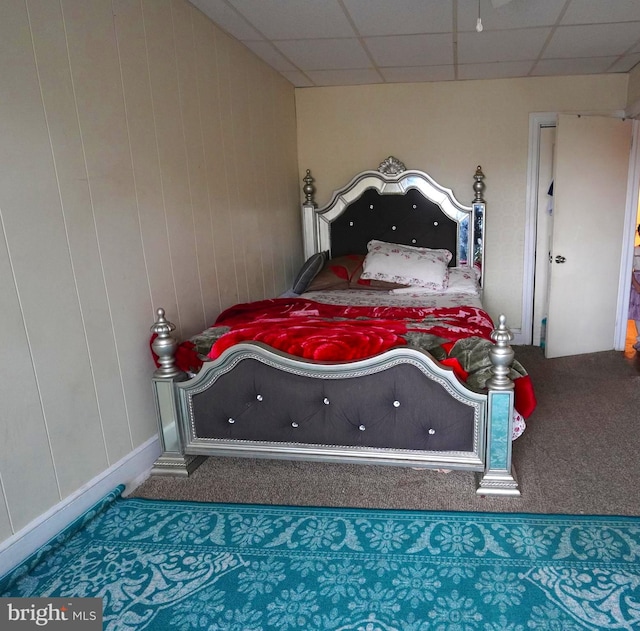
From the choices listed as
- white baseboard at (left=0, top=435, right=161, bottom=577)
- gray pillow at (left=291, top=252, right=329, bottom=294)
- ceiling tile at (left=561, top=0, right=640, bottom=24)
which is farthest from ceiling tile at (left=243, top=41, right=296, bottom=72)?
white baseboard at (left=0, top=435, right=161, bottom=577)

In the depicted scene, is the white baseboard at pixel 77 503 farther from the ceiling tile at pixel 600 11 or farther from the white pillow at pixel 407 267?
the ceiling tile at pixel 600 11

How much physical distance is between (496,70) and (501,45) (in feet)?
1.94

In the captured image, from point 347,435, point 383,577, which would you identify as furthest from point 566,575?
point 347,435

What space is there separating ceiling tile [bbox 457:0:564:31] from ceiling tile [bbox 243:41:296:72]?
1.18 meters

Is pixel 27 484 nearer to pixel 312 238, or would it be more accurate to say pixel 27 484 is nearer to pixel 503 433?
pixel 503 433

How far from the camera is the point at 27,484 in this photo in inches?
68.0

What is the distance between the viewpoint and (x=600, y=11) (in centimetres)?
262

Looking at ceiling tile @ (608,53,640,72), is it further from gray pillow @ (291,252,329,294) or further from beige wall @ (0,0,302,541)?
beige wall @ (0,0,302,541)

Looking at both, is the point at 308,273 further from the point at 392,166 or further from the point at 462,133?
the point at 462,133

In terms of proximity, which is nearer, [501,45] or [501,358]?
[501,358]

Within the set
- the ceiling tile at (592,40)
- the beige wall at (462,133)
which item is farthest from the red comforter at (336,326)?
the ceiling tile at (592,40)

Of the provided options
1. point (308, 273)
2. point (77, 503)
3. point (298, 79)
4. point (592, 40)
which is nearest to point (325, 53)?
point (298, 79)

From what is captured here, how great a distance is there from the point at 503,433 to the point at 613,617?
70 centimetres

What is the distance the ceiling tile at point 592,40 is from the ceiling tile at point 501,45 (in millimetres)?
91
